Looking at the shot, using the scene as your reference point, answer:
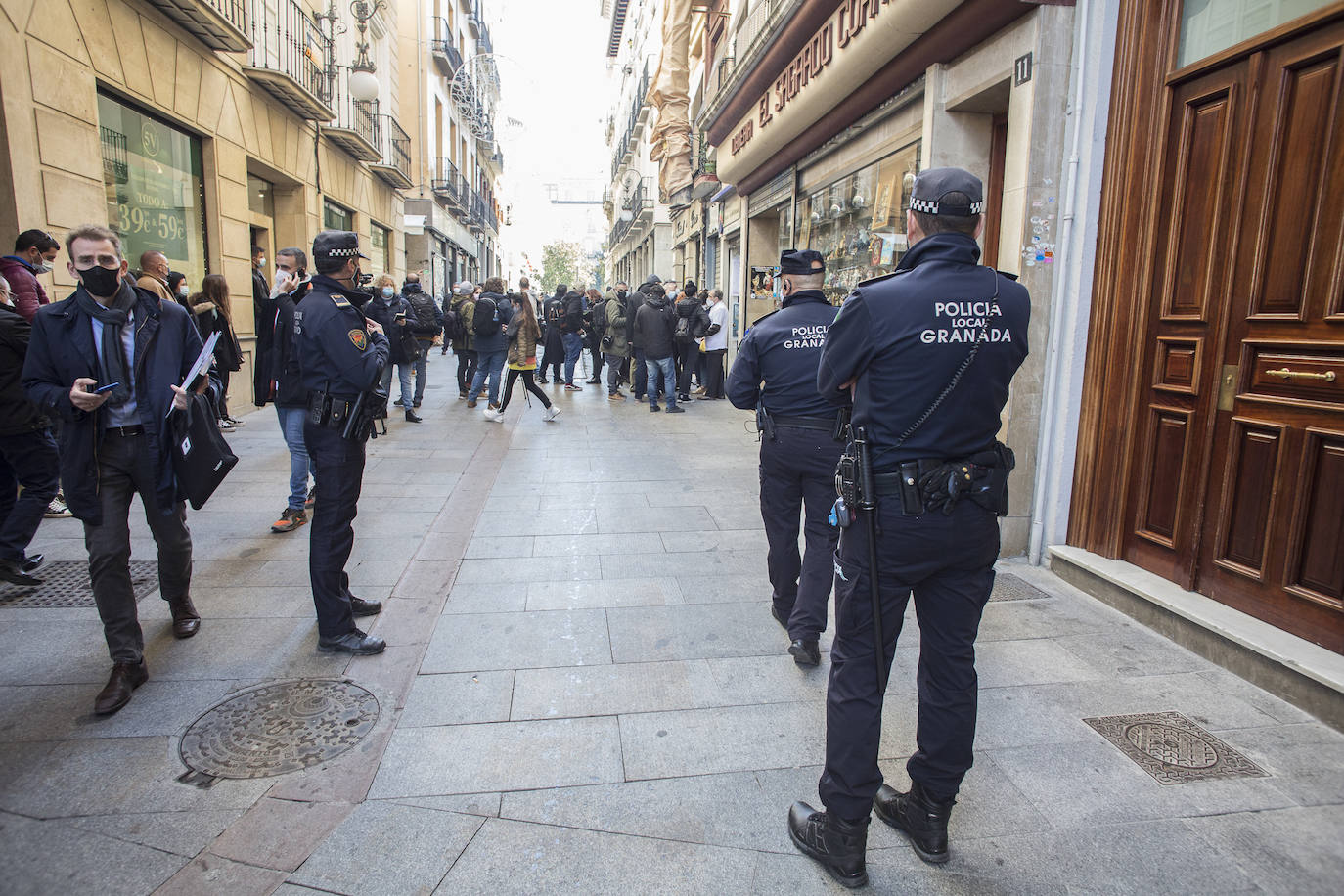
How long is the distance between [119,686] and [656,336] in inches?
357

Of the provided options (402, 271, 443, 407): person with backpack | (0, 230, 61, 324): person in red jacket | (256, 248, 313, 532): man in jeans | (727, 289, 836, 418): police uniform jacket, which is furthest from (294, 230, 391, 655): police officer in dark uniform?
(402, 271, 443, 407): person with backpack

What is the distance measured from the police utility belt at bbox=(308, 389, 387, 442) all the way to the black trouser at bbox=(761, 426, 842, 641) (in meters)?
1.89

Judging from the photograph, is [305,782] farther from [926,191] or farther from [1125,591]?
[1125,591]

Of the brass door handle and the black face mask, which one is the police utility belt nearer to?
the black face mask

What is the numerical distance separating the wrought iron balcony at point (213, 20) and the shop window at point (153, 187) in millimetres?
1118

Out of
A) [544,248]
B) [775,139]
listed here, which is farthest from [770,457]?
[544,248]

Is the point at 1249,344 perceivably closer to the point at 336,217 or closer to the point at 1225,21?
the point at 1225,21

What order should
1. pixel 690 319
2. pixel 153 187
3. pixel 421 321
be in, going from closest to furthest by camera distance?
pixel 153 187
pixel 421 321
pixel 690 319

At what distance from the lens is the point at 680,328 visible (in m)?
12.6

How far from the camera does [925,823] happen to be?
8.05 ft

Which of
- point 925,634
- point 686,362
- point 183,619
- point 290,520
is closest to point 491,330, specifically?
point 686,362

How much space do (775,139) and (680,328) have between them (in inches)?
136

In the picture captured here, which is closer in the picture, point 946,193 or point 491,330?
point 946,193

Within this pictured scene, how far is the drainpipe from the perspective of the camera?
4609mm
